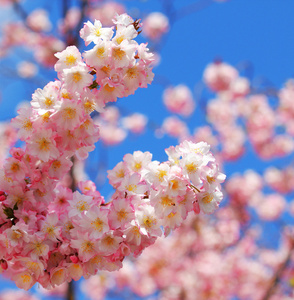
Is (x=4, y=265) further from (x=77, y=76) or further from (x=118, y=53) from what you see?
(x=118, y=53)

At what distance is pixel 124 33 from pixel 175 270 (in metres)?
6.76

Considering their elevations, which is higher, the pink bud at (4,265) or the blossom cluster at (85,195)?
the blossom cluster at (85,195)

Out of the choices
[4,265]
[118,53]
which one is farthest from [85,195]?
[118,53]

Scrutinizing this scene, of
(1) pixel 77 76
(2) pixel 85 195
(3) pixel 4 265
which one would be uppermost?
(1) pixel 77 76

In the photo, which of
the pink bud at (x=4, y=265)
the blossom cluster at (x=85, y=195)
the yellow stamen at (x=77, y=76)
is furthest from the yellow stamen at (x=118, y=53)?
the pink bud at (x=4, y=265)

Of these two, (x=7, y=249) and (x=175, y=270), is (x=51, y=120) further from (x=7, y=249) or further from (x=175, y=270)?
(x=175, y=270)

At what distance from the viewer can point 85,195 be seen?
1.67 metres

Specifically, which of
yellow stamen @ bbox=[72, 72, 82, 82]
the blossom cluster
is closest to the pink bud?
the blossom cluster

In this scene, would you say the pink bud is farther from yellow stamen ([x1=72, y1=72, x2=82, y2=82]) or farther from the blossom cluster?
yellow stamen ([x1=72, y1=72, x2=82, y2=82])

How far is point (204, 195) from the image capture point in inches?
59.9

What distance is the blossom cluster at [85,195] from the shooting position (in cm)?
148

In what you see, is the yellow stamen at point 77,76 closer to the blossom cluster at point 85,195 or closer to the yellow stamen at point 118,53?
the blossom cluster at point 85,195

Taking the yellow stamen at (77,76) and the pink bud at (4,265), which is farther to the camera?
the pink bud at (4,265)

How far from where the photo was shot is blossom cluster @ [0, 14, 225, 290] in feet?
4.86
